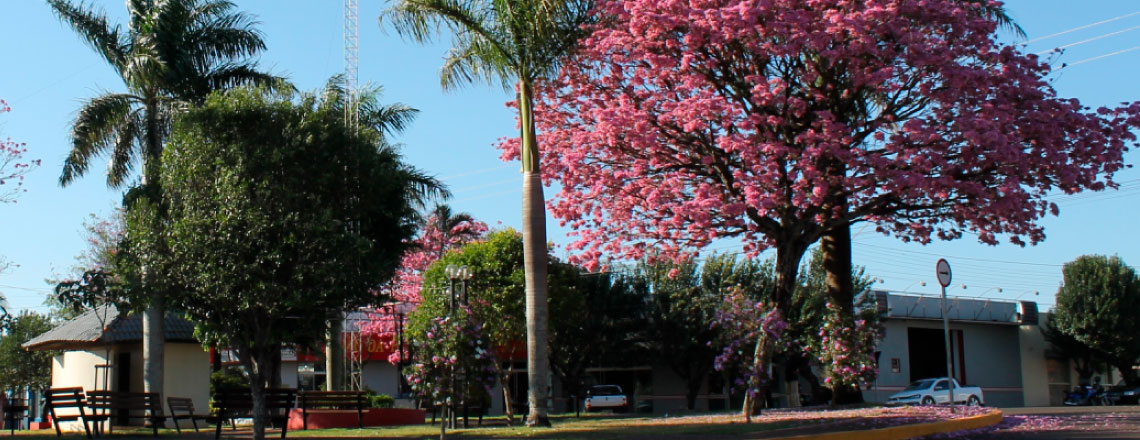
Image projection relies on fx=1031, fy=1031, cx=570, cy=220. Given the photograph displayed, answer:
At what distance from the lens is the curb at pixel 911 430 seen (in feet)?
44.1

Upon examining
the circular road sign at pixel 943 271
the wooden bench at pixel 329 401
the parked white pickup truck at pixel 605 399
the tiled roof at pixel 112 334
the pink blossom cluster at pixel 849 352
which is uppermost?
the circular road sign at pixel 943 271

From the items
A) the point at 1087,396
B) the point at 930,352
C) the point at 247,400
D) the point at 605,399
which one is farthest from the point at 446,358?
the point at 1087,396

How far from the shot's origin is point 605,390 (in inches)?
1732

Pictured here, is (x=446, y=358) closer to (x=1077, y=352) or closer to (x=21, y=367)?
(x=1077, y=352)

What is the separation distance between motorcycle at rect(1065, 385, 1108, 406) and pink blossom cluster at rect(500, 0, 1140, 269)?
30781 millimetres

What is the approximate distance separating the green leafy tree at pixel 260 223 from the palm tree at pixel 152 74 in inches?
205

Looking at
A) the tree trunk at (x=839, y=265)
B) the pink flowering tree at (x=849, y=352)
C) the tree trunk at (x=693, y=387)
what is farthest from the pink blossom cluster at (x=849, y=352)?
the tree trunk at (x=693, y=387)

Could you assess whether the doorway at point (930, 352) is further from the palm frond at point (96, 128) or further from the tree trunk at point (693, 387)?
the palm frond at point (96, 128)

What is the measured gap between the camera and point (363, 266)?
16641 millimetres

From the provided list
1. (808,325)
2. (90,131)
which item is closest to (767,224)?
(90,131)

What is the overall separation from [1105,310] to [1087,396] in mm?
4793

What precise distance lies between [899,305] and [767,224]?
96.3 ft

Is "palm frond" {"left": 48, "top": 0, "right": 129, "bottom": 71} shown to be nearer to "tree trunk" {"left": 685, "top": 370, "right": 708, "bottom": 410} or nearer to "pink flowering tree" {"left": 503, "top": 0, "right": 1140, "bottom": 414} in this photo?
"pink flowering tree" {"left": 503, "top": 0, "right": 1140, "bottom": 414}

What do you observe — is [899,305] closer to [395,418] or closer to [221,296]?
[395,418]
